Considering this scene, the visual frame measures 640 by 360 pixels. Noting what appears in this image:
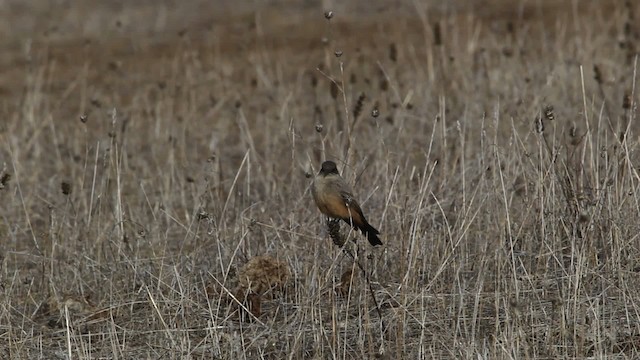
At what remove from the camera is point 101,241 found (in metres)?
6.18

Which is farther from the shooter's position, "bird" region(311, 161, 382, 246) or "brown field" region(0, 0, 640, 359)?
"brown field" region(0, 0, 640, 359)

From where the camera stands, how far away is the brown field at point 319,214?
15.9 ft

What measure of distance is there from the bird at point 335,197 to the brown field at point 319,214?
0.16m

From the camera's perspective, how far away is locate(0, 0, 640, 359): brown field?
483 cm

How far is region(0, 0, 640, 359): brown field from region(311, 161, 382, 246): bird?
16 cm

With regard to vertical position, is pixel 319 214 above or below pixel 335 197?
below

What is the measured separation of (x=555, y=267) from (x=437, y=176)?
1.73 meters

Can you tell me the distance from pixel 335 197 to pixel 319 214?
1.68m

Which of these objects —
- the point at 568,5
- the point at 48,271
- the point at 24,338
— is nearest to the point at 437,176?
the point at 48,271

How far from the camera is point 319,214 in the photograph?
637 centimetres

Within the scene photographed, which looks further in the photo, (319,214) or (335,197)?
(319,214)

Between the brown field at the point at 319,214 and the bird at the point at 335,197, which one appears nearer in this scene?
the bird at the point at 335,197

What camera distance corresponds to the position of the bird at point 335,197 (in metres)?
4.69

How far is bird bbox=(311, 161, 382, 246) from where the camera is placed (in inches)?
185
